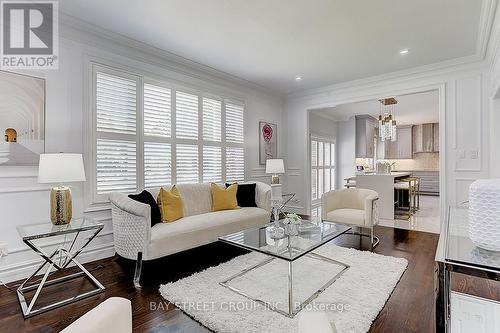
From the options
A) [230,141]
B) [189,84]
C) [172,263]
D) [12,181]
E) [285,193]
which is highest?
[189,84]

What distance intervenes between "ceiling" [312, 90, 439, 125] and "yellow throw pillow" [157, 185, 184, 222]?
4887mm

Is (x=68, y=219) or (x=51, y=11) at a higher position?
(x=51, y=11)

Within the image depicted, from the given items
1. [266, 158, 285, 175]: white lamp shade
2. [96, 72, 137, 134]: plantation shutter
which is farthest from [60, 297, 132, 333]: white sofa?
[266, 158, 285, 175]: white lamp shade

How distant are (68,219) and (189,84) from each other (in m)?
2.68

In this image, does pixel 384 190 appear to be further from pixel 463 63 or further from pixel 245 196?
pixel 245 196

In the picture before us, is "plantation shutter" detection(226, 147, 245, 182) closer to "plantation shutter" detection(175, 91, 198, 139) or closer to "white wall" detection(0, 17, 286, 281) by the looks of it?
"plantation shutter" detection(175, 91, 198, 139)

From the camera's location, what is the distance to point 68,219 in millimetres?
2570

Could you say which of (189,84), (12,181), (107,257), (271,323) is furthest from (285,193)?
(12,181)

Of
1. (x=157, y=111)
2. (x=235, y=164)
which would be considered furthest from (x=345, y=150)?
(x=157, y=111)

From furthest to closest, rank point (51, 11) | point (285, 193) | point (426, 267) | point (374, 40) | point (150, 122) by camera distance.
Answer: point (285, 193), point (150, 122), point (374, 40), point (426, 267), point (51, 11)

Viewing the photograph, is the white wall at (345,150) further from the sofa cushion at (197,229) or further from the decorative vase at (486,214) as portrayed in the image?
the decorative vase at (486,214)

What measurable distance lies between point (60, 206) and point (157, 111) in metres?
1.87

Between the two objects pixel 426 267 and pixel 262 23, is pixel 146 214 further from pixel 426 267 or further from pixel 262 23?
pixel 426 267

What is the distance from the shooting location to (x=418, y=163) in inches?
399
